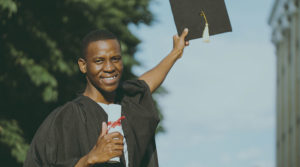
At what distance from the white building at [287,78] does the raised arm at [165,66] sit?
79.1ft

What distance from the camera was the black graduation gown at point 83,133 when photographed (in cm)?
357

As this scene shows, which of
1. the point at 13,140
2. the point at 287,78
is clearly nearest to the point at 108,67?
the point at 13,140

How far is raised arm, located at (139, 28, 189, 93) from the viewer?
13.8 ft

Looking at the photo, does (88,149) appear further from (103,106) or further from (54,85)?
(54,85)

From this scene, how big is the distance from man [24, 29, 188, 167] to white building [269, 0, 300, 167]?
24.6 metres

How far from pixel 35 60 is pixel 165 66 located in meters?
9.00

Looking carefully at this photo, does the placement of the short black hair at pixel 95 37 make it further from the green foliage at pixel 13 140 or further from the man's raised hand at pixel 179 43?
the green foliage at pixel 13 140

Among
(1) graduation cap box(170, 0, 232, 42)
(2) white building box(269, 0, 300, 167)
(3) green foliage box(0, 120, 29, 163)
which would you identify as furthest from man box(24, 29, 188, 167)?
(2) white building box(269, 0, 300, 167)

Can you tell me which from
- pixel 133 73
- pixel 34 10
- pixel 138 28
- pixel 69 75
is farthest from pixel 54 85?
pixel 138 28

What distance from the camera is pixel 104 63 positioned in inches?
147

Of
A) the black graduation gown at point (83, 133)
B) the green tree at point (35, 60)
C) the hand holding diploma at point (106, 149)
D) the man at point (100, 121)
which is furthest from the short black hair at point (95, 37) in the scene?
the green tree at point (35, 60)

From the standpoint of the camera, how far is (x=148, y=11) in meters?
17.8

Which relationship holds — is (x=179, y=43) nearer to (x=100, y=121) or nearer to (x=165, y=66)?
(x=165, y=66)

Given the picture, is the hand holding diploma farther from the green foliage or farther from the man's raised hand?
the green foliage
